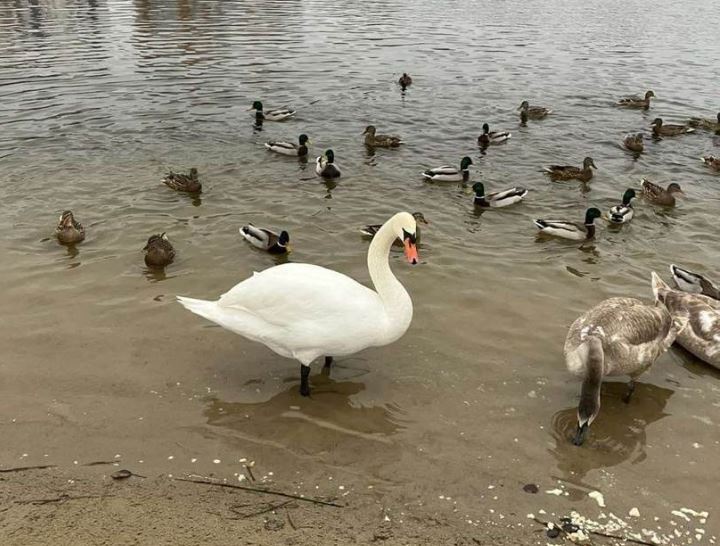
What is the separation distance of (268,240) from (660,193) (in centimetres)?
931

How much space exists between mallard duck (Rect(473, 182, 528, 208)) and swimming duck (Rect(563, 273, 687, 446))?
6513mm

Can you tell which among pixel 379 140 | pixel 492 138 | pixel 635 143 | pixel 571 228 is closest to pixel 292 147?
pixel 379 140

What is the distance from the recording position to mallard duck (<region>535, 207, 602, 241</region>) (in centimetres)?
1280

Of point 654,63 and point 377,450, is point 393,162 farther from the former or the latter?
point 654,63

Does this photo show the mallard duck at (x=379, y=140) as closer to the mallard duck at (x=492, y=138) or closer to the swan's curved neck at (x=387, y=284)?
the mallard duck at (x=492, y=138)

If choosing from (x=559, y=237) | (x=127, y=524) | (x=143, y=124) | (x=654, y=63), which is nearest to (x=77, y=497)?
(x=127, y=524)

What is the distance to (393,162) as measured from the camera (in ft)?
→ 56.5

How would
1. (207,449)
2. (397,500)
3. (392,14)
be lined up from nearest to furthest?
(397,500) < (207,449) < (392,14)

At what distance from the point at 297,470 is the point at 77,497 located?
84.7 inches

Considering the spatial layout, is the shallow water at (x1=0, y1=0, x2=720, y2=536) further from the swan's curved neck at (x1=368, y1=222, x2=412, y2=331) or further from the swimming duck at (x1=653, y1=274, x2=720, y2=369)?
the swan's curved neck at (x1=368, y1=222, x2=412, y2=331)

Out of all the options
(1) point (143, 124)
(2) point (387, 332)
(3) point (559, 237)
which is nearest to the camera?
(2) point (387, 332)

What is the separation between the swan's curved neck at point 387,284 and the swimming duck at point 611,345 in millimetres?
2093

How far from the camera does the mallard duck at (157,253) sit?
11.0 meters

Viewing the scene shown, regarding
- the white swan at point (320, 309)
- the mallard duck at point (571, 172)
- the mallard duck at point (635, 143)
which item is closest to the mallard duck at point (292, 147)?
the mallard duck at point (571, 172)
